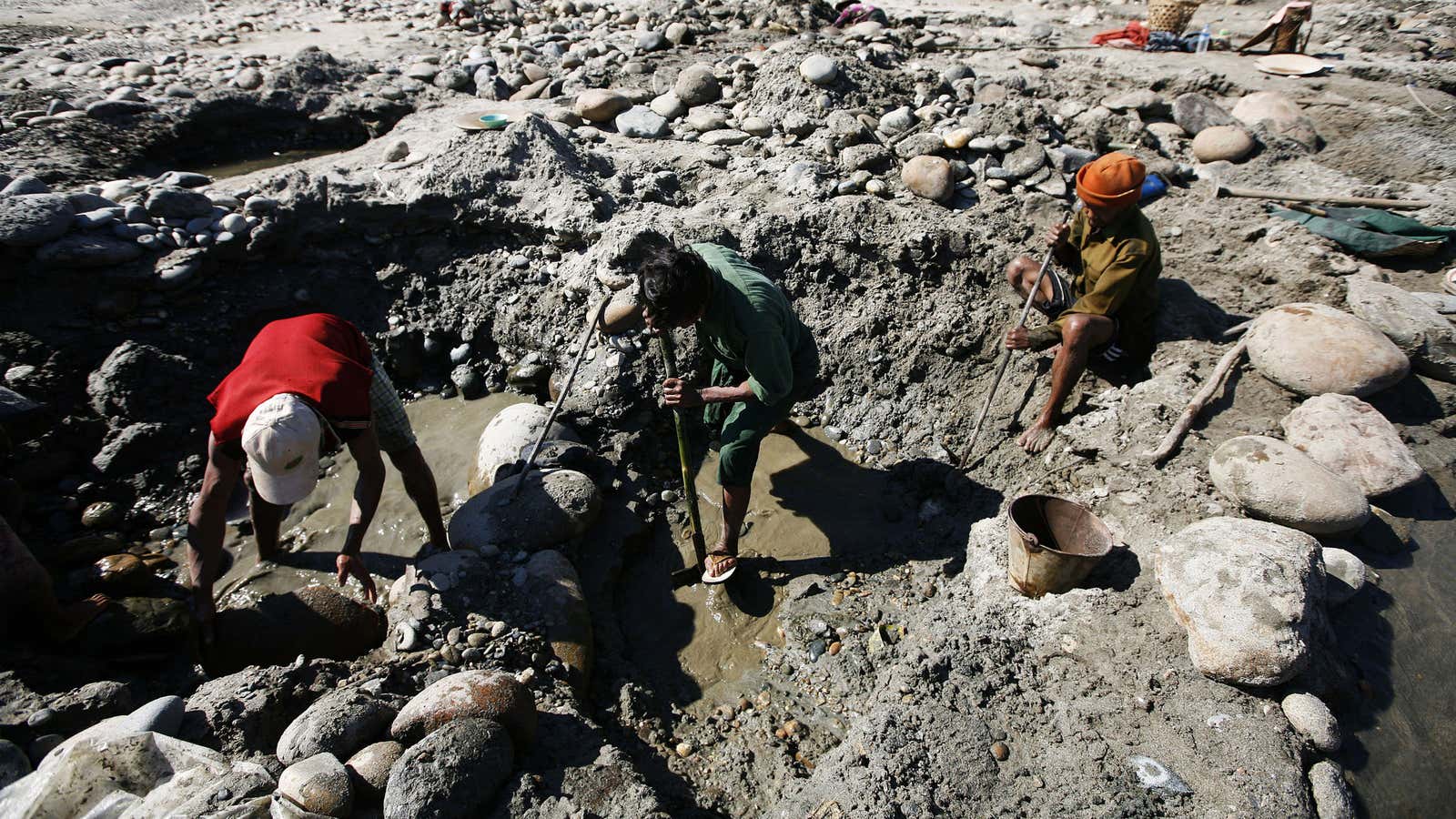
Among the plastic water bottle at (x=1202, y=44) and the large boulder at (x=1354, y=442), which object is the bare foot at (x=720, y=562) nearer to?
the large boulder at (x=1354, y=442)

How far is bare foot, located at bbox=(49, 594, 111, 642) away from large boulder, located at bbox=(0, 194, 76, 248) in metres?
2.57

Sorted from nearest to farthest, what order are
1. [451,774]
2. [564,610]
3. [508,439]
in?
1. [451,774]
2. [564,610]
3. [508,439]

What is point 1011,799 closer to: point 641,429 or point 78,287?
point 641,429

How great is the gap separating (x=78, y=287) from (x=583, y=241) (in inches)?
125

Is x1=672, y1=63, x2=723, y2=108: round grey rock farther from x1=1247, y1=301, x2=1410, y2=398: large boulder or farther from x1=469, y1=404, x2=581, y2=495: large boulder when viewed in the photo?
x1=1247, y1=301, x2=1410, y2=398: large boulder

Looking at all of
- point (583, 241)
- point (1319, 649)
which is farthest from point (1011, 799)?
point (583, 241)

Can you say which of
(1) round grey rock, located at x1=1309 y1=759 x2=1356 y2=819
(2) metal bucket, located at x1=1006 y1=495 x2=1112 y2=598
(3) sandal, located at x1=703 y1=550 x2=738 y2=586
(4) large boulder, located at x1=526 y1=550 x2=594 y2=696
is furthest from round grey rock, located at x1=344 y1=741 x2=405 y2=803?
(1) round grey rock, located at x1=1309 y1=759 x2=1356 y2=819

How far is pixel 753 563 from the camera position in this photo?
3.79 metres

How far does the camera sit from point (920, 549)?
12.2ft

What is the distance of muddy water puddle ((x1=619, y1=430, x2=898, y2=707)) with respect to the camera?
337 cm

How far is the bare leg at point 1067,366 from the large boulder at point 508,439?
2643 mm

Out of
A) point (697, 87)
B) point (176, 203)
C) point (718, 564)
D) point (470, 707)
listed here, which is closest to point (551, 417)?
point (718, 564)

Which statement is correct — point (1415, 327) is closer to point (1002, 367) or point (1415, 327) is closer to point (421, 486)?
point (1002, 367)

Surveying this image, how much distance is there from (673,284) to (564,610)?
1578 mm
